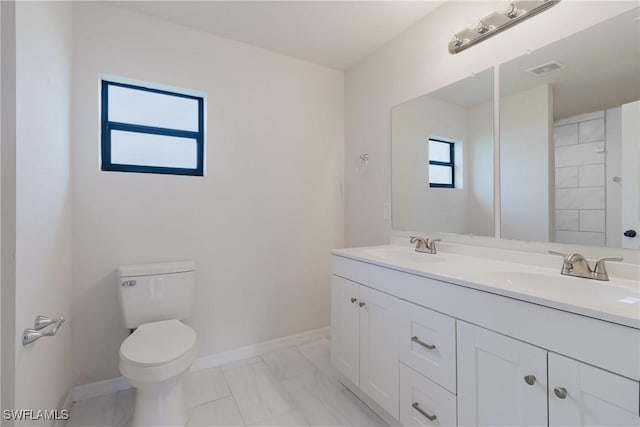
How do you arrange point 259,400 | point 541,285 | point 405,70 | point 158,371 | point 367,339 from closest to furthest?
point 541,285 → point 158,371 → point 367,339 → point 259,400 → point 405,70

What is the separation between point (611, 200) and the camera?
1146 mm

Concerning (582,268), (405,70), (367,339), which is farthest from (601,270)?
(405,70)

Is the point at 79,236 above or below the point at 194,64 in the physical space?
below

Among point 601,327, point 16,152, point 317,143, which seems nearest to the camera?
point 601,327

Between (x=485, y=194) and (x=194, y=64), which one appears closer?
(x=485, y=194)

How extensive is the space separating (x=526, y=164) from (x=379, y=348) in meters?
1.21

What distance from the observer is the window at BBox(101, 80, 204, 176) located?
1.85m

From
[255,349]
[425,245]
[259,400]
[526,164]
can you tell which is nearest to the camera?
[526,164]

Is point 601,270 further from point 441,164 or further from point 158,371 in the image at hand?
point 158,371

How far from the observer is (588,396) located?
2.51 feet

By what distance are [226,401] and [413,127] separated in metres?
2.16

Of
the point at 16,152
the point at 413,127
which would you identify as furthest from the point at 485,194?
the point at 16,152

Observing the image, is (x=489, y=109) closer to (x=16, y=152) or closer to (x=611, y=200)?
(x=611, y=200)

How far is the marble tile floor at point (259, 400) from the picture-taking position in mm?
1525
